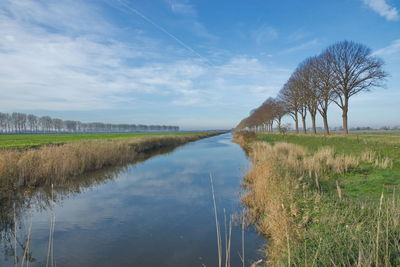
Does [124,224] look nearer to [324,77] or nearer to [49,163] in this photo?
[49,163]

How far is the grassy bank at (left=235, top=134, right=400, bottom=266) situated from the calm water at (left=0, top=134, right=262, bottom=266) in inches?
42.8

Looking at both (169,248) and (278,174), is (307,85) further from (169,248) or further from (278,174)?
(169,248)

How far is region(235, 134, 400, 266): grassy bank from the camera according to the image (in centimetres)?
276

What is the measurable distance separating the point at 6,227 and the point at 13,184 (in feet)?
12.9

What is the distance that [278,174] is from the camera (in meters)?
7.52

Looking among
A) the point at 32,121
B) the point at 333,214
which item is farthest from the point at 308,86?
the point at 32,121

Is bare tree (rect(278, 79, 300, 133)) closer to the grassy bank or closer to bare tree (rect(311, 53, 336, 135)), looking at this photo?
bare tree (rect(311, 53, 336, 135))

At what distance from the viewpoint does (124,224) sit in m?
6.55

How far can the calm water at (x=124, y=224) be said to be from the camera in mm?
4863

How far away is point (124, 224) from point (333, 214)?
6.01m

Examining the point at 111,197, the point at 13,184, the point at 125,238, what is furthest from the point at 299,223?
the point at 13,184

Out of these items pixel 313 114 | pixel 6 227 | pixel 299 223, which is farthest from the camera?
pixel 313 114

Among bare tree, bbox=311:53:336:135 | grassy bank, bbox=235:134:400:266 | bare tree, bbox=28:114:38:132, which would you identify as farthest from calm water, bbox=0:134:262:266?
bare tree, bbox=28:114:38:132

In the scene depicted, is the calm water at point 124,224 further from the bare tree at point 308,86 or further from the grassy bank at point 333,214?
the bare tree at point 308,86
